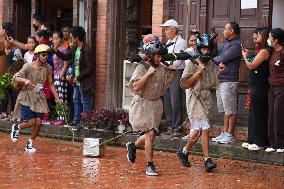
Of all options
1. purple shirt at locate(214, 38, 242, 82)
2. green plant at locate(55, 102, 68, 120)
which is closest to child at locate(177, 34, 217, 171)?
purple shirt at locate(214, 38, 242, 82)

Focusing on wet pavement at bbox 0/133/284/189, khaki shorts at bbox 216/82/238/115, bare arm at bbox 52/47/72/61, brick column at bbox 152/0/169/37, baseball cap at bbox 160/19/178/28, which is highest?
brick column at bbox 152/0/169/37

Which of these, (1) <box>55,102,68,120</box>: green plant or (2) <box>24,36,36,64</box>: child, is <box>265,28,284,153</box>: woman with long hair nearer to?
(1) <box>55,102,68,120</box>: green plant

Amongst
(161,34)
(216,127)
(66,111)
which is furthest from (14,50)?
(216,127)

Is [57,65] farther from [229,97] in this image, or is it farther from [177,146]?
[229,97]

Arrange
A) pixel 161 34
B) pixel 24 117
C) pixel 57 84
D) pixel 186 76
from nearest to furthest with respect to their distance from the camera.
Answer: pixel 186 76 → pixel 24 117 → pixel 161 34 → pixel 57 84

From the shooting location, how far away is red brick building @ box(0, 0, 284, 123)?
13.3 meters

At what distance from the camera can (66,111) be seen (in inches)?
614

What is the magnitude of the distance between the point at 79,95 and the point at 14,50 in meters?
2.73

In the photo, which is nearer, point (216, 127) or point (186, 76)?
point (186, 76)

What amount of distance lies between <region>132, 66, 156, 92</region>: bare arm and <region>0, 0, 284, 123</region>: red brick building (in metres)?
3.29

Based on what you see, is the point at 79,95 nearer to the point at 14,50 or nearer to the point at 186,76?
the point at 14,50

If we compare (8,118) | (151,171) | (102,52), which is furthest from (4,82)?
(151,171)

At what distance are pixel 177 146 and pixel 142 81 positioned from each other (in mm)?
3257

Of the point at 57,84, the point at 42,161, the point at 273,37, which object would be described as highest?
the point at 273,37
